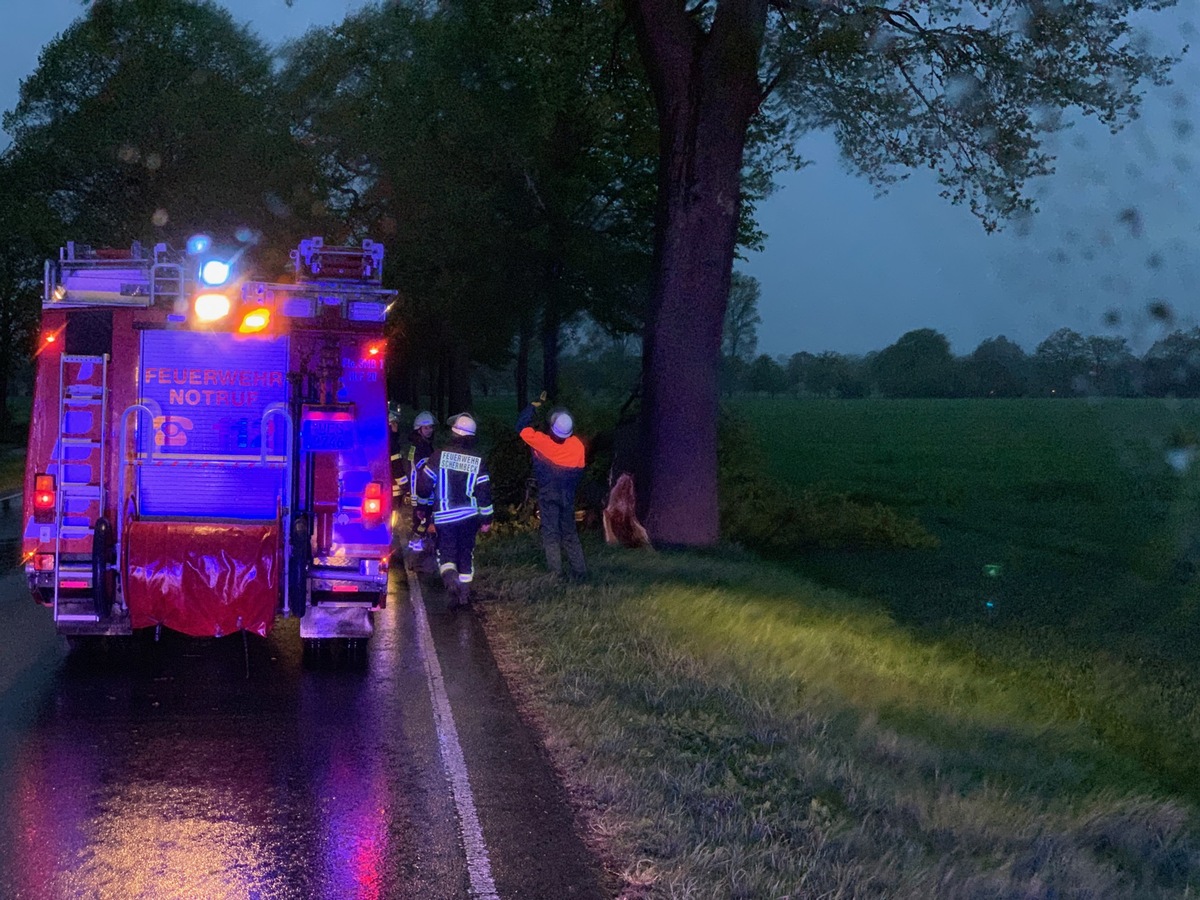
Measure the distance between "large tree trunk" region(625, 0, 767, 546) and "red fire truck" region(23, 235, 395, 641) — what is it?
6.78 m

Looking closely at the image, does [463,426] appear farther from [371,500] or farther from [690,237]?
[690,237]

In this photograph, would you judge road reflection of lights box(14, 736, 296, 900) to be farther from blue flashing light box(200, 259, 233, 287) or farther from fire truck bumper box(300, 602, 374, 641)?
blue flashing light box(200, 259, 233, 287)

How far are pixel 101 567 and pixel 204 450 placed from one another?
1039 mm

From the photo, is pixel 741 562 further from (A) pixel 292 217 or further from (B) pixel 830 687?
(A) pixel 292 217

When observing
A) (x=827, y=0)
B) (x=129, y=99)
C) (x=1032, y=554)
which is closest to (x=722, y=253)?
(x=827, y=0)

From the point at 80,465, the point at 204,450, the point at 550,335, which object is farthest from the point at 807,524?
the point at 550,335

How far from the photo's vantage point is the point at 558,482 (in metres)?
12.4

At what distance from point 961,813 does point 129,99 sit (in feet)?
109

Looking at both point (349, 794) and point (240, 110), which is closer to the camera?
point (349, 794)

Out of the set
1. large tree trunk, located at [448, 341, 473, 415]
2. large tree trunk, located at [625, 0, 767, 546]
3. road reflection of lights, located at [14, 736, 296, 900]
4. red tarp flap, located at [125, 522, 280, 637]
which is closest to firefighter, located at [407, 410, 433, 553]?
large tree trunk, located at [625, 0, 767, 546]

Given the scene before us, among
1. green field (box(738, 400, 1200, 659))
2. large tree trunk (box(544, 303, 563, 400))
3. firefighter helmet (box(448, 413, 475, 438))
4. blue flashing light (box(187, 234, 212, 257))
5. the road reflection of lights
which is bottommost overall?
the road reflection of lights

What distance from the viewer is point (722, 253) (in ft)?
50.6

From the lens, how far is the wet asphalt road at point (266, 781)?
17.2ft

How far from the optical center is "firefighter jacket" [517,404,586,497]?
1226 centimetres
